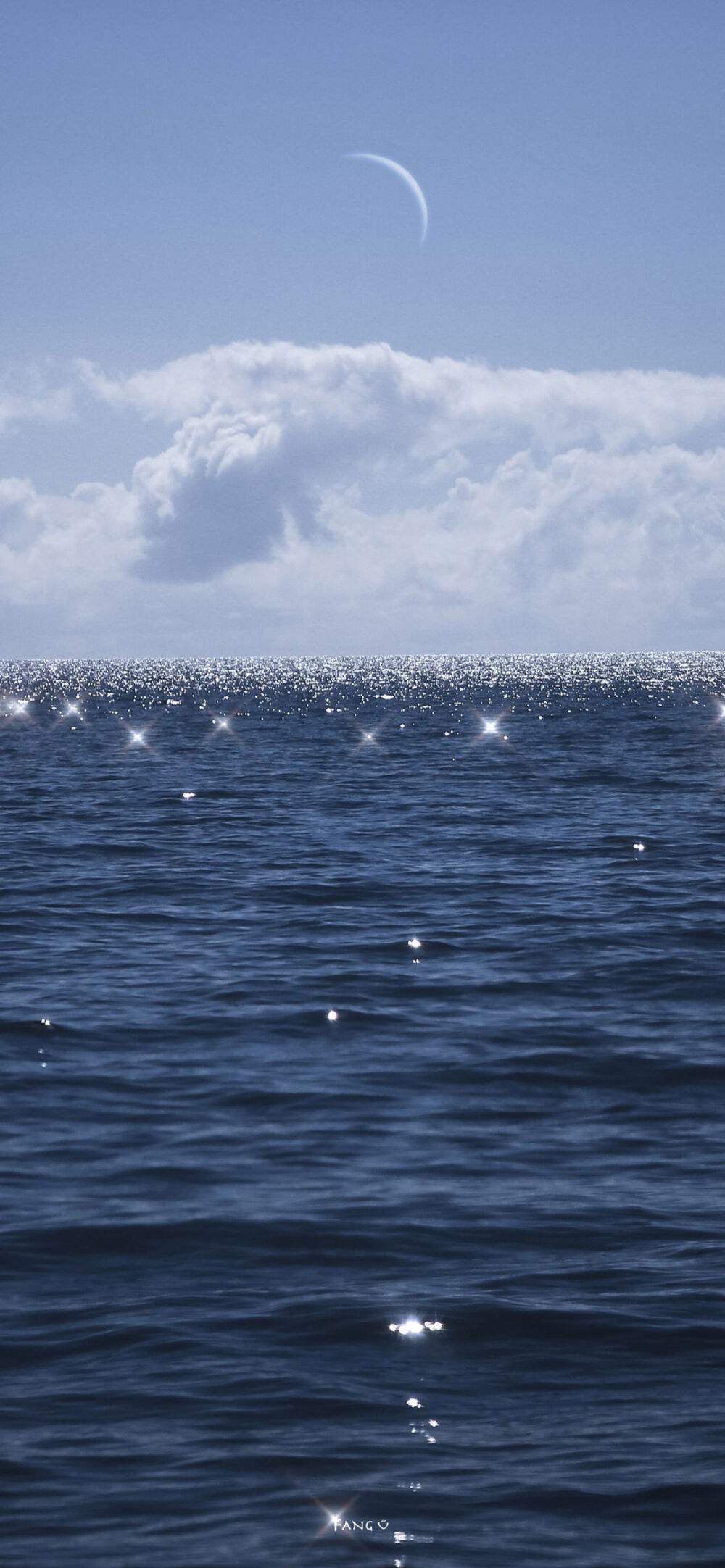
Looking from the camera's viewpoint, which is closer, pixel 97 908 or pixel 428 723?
pixel 97 908

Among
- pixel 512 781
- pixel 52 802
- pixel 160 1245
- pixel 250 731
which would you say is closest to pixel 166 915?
pixel 160 1245

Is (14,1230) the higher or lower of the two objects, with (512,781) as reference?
lower

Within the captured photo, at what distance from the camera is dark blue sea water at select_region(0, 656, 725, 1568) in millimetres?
6848

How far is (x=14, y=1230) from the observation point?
10.1m

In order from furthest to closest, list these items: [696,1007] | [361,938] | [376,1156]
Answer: [361,938] < [696,1007] < [376,1156]

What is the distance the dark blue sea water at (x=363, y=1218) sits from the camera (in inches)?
270

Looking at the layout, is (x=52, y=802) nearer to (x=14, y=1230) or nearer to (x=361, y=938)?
(x=361, y=938)

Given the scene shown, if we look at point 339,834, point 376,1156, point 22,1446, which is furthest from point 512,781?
point 22,1446

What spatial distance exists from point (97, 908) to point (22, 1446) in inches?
671

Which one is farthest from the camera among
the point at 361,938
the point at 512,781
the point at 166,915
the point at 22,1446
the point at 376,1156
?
the point at 512,781

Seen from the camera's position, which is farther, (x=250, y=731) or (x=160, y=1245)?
(x=250, y=731)

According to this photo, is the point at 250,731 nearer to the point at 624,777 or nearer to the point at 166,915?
the point at 624,777

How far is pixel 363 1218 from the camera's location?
1036 centimetres

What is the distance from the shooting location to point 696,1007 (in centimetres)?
1688
